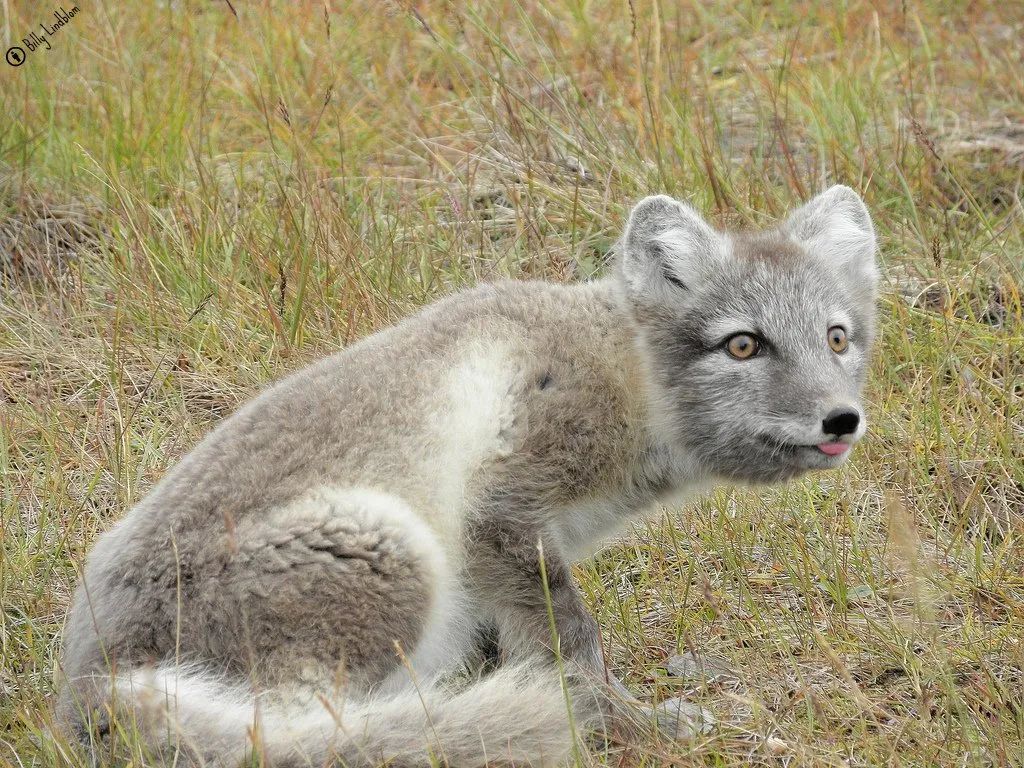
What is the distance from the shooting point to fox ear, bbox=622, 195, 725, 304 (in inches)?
128

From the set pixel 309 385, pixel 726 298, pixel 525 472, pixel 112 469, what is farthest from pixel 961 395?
→ pixel 112 469

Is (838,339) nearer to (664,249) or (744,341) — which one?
(744,341)

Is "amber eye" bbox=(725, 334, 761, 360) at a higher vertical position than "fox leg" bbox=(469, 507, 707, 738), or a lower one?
higher

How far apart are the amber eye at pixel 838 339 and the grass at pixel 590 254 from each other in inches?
19.5

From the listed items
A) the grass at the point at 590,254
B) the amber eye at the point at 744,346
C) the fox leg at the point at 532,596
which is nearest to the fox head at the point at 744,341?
the amber eye at the point at 744,346

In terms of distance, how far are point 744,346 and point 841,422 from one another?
356 mm

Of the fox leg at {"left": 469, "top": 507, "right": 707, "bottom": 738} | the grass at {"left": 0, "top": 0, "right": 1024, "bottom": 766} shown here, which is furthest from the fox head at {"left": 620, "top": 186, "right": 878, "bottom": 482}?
the fox leg at {"left": 469, "top": 507, "right": 707, "bottom": 738}

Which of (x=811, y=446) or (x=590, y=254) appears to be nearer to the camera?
(x=811, y=446)

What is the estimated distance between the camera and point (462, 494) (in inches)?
116

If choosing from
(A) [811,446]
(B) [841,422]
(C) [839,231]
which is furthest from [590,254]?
(B) [841,422]

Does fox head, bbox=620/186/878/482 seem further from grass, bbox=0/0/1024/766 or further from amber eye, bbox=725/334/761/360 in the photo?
grass, bbox=0/0/1024/766

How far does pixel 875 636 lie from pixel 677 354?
909mm

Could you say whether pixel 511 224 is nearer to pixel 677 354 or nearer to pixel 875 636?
pixel 677 354

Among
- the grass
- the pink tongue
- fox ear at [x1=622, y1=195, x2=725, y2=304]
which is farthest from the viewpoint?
fox ear at [x1=622, y1=195, x2=725, y2=304]
